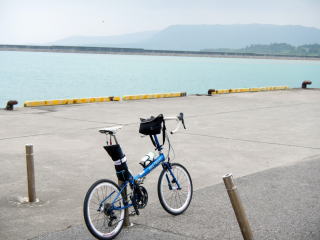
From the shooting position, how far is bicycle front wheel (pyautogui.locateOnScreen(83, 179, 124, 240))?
505 cm

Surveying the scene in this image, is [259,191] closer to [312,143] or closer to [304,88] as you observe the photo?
[312,143]

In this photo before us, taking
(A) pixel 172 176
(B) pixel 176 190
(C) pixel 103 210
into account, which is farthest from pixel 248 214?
(C) pixel 103 210

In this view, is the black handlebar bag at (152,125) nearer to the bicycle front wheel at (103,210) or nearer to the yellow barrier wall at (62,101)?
the bicycle front wheel at (103,210)

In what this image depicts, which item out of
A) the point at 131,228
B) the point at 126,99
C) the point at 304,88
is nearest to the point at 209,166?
the point at 131,228

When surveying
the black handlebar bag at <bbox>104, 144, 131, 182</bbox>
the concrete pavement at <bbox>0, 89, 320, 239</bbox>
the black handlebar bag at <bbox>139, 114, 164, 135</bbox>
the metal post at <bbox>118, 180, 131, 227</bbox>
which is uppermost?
the black handlebar bag at <bbox>139, 114, 164, 135</bbox>

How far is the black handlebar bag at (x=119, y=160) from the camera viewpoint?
17.4 ft

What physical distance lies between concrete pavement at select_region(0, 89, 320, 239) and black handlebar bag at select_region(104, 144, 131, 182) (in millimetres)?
889

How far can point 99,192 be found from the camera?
517 cm

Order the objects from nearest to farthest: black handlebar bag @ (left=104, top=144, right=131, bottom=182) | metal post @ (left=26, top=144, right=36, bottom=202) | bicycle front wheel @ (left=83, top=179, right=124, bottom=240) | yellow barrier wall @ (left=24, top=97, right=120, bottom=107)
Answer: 1. bicycle front wheel @ (left=83, top=179, right=124, bottom=240)
2. black handlebar bag @ (left=104, top=144, right=131, bottom=182)
3. metal post @ (left=26, top=144, right=36, bottom=202)
4. yellow barrier wall @ (left=24, top=97, right=120, bottom=107)

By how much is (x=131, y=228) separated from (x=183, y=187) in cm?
99

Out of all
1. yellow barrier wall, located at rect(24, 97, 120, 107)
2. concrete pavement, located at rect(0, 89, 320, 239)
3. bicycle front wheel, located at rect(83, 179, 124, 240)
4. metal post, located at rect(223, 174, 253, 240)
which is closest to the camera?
metal post, located at rect(223, 174, 253, 240)

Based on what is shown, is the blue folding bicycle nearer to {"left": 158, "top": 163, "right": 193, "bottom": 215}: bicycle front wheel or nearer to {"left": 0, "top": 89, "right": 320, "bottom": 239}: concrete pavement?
{"left": 158, "top": 163, "right": 193, "bottom": 215}: bicycle front wheel

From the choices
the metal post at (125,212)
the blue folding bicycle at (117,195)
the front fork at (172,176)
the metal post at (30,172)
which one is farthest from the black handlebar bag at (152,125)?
the metal post at (30,172)

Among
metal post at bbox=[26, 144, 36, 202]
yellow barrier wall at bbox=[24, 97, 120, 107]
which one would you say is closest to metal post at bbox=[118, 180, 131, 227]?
metal post at bbox=[26, 144, 36, 202]
